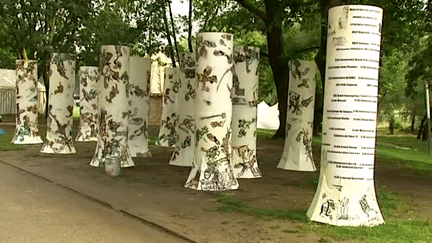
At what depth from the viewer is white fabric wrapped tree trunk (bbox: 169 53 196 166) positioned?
14.7 m

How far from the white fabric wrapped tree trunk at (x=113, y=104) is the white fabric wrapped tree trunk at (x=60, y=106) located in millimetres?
3365

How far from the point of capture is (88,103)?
2206 centimetres

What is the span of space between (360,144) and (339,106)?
0.61 metres

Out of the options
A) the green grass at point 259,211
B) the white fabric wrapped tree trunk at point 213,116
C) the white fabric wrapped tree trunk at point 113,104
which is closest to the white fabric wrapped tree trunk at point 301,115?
the white fabric wrapped tree trunk at point 213,116

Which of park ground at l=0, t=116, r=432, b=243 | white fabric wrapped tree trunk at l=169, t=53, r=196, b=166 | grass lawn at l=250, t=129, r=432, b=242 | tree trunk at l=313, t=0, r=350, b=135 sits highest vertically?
tree trunk at l=313, t=0, r=350, b=135

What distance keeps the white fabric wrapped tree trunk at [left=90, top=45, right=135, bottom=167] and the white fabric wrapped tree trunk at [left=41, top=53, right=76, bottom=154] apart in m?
3.36

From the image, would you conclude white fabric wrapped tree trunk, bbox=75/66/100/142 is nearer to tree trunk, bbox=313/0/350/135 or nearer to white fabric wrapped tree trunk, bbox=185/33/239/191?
tree trunk, bbox=313/0/350/135

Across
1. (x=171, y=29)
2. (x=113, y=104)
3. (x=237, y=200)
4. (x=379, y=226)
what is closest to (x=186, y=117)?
(x=113, y=104)

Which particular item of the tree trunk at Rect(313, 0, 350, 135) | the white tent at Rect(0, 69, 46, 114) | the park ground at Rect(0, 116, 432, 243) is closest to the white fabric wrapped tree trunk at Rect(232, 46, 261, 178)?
the park ground at Rect(0, 116, 432, 243)

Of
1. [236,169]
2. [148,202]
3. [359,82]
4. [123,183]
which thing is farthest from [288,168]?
Answer: [359,82]

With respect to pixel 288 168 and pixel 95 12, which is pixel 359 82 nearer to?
pixel 288 168

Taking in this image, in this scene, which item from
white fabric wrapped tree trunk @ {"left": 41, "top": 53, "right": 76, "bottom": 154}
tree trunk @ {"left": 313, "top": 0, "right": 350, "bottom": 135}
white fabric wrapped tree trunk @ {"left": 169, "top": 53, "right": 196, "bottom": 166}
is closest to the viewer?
tree trunk @ {"left": 313, "top": 0, "right": 350, "bottom": 135}

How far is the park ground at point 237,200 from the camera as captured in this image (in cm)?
722

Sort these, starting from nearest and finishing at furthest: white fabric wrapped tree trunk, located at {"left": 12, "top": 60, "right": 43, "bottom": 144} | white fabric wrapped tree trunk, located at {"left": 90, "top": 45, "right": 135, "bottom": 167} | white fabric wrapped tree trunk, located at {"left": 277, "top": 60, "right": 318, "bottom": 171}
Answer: white fabric wrapped tree trunk, located at {"left": 90, "top": 45, "right": 135, "bottom": 167} → white fabric wrapped tree trunk, located at {"left": 277, "top": 60, "right": 318, "bottom": 171} → white fabric wrapped tree trunk, located at {"left": 12, "top": 60, "right": 43, "bottom": 144}
